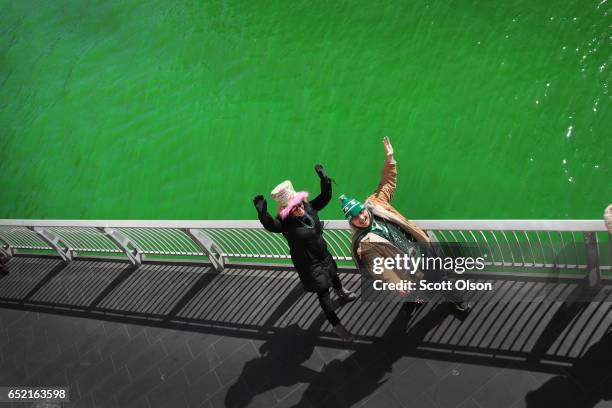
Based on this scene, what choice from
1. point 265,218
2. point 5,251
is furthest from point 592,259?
point 5,251

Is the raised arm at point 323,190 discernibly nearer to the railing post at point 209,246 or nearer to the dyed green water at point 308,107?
the railing post at point 209,246

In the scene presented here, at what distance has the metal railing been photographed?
15.5ft

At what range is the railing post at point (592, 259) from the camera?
459 centimetres

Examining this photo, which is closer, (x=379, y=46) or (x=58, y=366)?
(x=58, y=366)

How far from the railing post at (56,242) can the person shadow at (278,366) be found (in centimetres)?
369

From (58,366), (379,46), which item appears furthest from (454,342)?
(379,46)

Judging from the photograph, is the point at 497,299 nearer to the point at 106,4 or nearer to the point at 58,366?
the point at 58,366

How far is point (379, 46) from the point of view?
8.75 metres

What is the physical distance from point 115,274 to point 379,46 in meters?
5.60

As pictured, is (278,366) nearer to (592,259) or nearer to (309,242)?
(309,242)

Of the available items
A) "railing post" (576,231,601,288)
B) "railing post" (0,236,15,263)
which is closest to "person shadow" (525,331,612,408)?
"railing post" (576,231,601,288)

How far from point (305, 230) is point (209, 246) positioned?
2111mm

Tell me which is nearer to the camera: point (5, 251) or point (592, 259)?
point (592, 259)

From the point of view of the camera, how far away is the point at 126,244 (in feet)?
23.2
